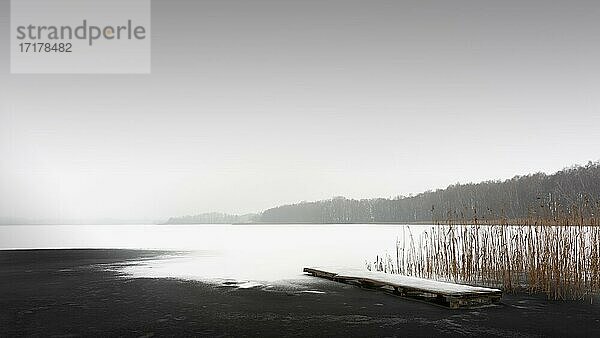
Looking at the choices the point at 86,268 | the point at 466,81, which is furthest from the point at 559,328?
the point at 466,81

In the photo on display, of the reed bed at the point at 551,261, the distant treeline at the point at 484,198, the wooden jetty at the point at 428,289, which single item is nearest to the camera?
the wooden jetty at the point at 428,289

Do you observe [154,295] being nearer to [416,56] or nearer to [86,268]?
[86,268]

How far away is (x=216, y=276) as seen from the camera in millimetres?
11641

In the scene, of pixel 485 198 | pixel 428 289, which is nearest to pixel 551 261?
pixel 428 289

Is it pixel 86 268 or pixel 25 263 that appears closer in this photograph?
Answer: pixel 86 268

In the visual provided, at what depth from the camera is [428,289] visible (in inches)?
313

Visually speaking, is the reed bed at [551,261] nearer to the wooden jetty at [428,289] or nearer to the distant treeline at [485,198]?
the wooden jetty at [428,289]

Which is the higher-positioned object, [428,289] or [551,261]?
[551,261]

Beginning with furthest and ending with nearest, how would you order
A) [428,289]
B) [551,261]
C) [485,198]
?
[485,198]
[551,261]
[428,289]

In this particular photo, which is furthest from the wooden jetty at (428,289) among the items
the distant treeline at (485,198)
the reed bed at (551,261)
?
the distant treeline at (485,198)

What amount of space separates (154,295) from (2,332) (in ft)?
9.51

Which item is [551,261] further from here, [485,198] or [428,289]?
[485,198]

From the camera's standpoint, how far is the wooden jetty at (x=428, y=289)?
7512 millimetres

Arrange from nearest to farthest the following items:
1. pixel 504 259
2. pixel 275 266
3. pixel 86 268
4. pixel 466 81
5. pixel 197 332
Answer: pixel 197 332 → pixel 504 259 → pixel 86 268 → pixel 275 266 → pixel 466 81
